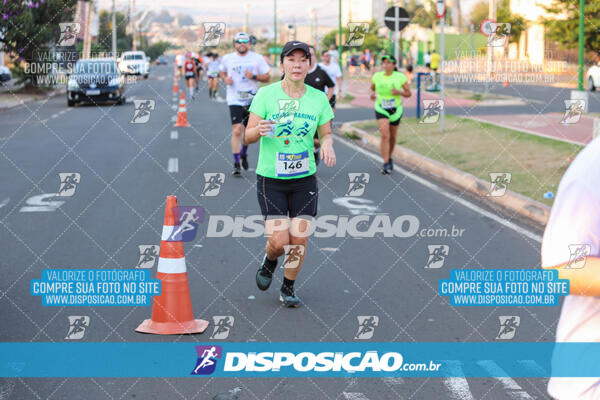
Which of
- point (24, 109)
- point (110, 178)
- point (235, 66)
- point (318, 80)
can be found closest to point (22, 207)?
point (110, 178)

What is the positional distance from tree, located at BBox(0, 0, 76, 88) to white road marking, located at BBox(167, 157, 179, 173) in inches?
575

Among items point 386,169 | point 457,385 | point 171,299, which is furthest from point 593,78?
point 457,385

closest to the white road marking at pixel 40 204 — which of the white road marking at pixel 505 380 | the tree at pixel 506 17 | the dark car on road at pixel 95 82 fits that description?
the white road marking at pixel 505 380

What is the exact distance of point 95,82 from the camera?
89.3 feet

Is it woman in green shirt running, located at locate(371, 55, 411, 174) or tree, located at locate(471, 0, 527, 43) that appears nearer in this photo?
woman in green shirt running, located at locate(371, 55, 411, 174)

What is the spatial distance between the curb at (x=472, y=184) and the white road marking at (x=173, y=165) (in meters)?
3.78

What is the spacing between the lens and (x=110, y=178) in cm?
1317

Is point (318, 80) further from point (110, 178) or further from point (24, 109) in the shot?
point (24, 109)

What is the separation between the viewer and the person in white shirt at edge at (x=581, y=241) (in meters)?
2.19

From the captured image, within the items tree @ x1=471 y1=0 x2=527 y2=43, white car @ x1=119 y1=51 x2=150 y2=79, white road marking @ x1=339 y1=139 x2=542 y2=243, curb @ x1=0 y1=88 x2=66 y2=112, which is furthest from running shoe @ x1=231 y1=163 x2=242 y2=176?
curb @ x1=0 y1=88 x2=66 y2=112

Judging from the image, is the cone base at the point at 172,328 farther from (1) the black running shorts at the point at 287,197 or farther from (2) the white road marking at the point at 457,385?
(2) the white road marking at the point at 457,385

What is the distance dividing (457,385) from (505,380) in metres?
0.30

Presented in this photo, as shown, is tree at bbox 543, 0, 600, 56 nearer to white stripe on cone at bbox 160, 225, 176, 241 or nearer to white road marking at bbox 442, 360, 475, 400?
white stripe on cone at bbox 160, 225, 176, 241

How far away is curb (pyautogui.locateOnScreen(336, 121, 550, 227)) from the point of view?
33.5 ft
